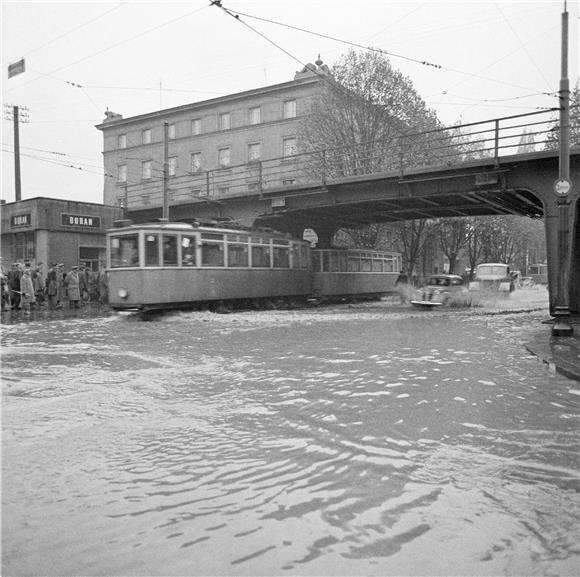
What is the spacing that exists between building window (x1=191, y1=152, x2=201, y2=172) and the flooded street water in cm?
4917

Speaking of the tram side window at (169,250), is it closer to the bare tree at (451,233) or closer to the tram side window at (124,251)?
the tram side window at (124,251)

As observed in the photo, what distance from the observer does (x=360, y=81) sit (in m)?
29.9

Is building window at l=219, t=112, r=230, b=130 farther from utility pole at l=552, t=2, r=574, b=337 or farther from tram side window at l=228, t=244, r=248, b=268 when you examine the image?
utility pole at l=552, t=2, r=574, b=337

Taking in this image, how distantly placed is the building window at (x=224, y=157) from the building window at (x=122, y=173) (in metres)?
12.1

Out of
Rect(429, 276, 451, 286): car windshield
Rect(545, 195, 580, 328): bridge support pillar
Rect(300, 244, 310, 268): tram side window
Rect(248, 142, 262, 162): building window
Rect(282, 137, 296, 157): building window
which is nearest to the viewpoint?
Rect(545, 195, 580, 328): bridge support pillar

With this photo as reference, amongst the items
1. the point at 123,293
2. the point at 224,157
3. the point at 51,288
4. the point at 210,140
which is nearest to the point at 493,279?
the point at 123,293

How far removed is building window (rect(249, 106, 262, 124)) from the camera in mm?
53188

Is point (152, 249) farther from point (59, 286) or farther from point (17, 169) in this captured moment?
point (17, 169)

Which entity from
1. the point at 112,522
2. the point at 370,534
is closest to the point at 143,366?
the point at 112,522

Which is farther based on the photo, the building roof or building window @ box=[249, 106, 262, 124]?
building window @ box=[249, 106, 262, 124]

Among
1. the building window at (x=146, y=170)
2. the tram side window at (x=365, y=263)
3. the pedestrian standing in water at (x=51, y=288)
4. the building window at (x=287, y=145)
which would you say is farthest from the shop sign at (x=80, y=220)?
the building window at (x=146, y=170)

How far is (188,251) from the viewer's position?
20.0 m

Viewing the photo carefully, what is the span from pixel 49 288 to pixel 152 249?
277 inches

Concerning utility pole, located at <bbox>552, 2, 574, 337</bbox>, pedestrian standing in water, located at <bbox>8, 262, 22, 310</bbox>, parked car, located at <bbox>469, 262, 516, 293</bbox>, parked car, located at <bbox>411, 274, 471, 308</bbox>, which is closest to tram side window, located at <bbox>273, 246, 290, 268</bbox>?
parked car, located at <bbox>411, 274, 471, 308</bbox>
